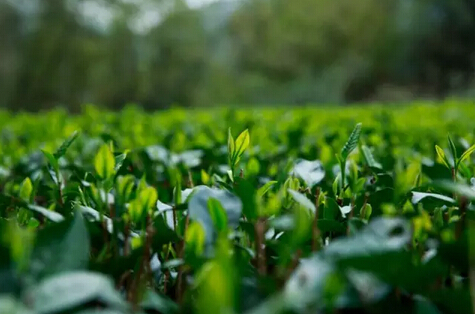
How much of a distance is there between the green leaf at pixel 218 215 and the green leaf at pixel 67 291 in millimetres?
178

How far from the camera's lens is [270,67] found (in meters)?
29.1

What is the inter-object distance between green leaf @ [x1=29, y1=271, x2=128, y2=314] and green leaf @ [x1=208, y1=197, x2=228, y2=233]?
0.58 ft

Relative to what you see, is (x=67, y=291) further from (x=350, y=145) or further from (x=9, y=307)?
(x=350, y=145)

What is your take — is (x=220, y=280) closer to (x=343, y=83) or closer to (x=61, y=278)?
(x=61, y=278)

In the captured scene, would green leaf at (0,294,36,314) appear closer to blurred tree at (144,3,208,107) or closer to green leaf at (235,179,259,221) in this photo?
green leaf at (235,179,259,221)

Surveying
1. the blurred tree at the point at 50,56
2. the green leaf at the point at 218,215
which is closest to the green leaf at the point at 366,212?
the green leaf at the point at 218,215

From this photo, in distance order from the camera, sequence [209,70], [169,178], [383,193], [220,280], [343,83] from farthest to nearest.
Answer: [343,83]
[209,70]
[169,178]
[383,193]
[220,280]

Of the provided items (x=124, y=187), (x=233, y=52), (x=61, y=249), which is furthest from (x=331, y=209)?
(x=233, y=52)

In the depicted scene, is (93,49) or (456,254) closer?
(456,254)

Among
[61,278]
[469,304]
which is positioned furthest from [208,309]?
[469,304]

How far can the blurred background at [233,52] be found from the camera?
69.5 ft

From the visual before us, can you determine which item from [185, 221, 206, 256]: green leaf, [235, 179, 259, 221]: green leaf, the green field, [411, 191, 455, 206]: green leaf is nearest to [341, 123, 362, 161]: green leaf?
the green field

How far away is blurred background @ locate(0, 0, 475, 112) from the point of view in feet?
69.5

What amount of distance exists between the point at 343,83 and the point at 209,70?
6.80m
